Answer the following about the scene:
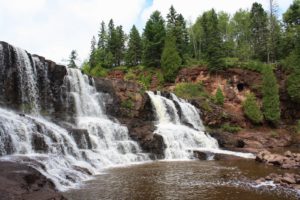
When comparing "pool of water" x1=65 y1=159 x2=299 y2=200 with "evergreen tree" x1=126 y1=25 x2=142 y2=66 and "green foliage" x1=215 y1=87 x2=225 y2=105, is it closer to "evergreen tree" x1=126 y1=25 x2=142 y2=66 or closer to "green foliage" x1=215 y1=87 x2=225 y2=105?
"green foliage" x1=215 y1=87 x2=225 y2=105

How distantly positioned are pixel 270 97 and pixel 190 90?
1194 cm

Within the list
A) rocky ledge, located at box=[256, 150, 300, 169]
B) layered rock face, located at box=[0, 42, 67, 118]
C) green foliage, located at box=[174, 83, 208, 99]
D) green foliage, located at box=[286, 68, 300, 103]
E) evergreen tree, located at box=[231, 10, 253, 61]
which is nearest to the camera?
rocky ledge, located at box=[256, 150, 300, 169]

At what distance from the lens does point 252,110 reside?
48156mm

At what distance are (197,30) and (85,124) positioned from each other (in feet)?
191

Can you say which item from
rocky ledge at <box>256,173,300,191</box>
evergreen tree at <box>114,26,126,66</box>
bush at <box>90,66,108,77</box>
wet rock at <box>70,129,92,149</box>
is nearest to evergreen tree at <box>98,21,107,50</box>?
evergreen tree at <box>114,26,126,66</box>

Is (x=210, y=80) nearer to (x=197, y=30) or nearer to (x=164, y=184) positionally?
(x=197, y=30)

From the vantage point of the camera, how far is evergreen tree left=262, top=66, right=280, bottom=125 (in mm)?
48594

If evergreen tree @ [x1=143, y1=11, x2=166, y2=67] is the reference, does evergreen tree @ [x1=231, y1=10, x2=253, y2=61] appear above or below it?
above

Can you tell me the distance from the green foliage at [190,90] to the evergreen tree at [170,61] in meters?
4.37

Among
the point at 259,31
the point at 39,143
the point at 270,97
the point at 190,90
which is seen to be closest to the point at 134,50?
the point at 190,90

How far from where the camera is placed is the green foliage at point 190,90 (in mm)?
52759

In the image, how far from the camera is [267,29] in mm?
72562

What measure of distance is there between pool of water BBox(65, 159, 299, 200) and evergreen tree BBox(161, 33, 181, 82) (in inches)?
1393

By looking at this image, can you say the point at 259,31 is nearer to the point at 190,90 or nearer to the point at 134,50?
the point at 134,50
